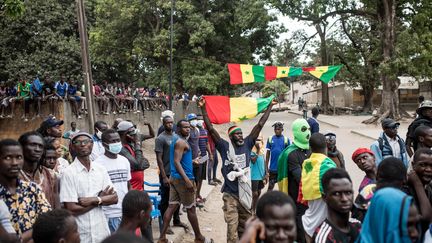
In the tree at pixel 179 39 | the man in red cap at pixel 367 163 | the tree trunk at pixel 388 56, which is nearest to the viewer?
the man in red cap at pixel 367 163

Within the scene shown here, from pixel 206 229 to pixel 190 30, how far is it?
24.6m

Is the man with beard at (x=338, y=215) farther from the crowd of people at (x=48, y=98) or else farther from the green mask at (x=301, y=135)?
the crowd of people at (x=48, y=98)

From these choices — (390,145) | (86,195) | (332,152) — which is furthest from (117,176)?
(390,145)

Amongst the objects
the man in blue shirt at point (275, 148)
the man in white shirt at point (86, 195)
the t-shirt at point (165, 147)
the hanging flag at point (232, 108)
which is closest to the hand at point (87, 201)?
the man in white shirt at point (86, 195)

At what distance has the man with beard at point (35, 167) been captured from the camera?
11.9ft

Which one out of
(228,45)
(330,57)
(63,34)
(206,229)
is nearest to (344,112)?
(330,57)

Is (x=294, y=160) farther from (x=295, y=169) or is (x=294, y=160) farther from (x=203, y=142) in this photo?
(x=203, y=142)

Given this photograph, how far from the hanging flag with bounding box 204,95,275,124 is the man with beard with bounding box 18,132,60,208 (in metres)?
3.37

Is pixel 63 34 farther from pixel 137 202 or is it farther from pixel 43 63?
pixel 137 202

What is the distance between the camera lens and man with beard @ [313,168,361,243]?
9.77 feet

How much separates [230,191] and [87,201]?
211 cm

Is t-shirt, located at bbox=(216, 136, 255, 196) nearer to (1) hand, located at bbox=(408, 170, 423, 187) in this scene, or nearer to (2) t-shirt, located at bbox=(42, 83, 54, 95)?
(1) hand, located at bbox=(408, 170, 423, 187)

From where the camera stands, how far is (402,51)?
2481cm

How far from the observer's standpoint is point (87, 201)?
3713 millimetres
